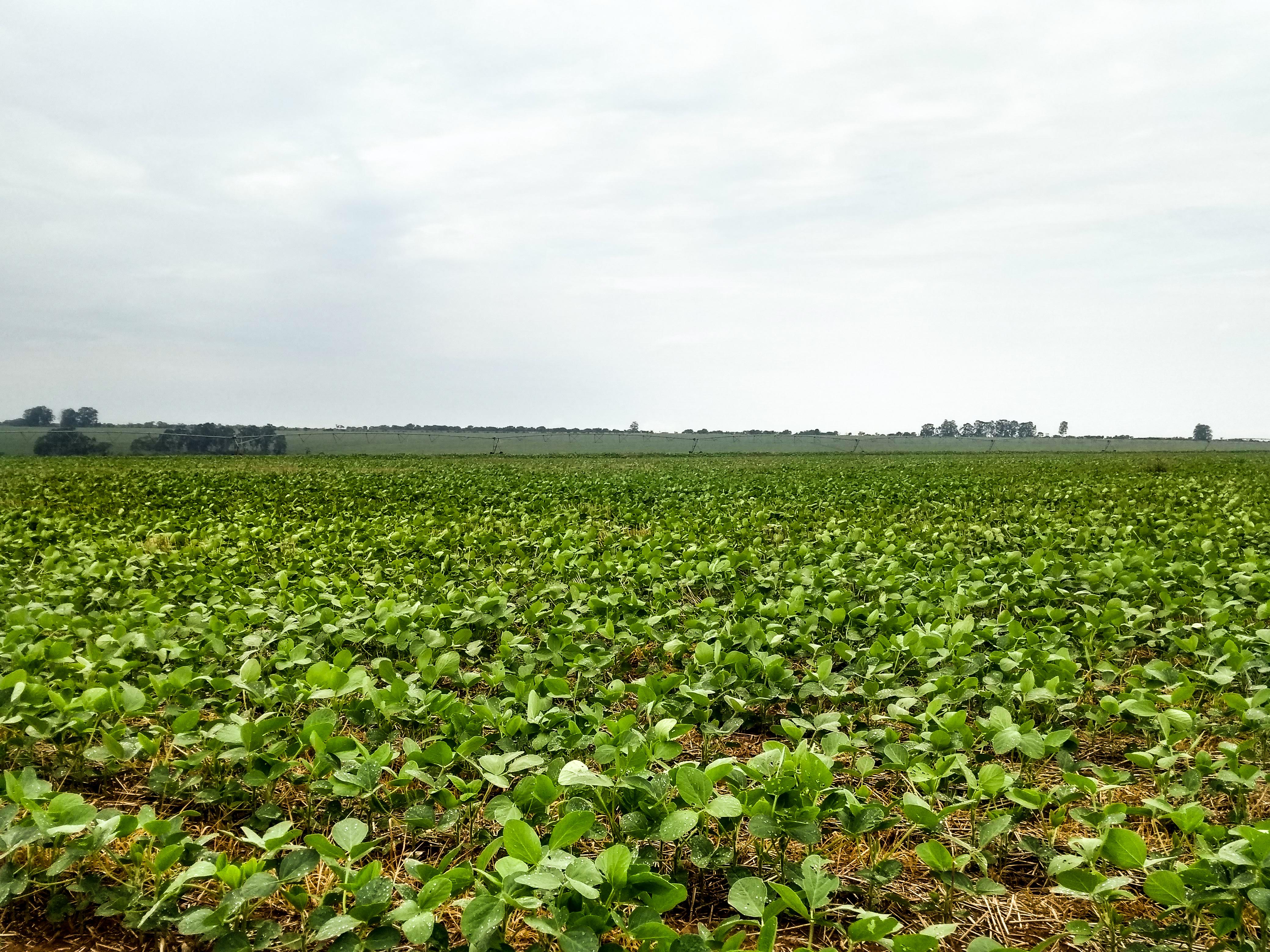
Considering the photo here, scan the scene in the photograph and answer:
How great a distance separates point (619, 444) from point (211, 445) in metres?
33.6

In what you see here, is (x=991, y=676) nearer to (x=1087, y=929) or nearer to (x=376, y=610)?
(x=1087, y=929)

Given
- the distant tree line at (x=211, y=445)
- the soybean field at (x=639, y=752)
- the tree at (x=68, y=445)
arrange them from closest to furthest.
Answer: the soybean field at (x=639, y=752)
the tree at (x=68, y=445)
the distant tree line at (x=211, y=445)

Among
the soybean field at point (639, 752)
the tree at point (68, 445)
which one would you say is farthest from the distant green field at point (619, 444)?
the soybean field at point (639, 752)

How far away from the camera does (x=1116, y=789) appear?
111 inches

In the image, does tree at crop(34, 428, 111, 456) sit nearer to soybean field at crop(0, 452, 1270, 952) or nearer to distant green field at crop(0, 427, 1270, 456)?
distant green field at crop(0, 427, 1270, 456)

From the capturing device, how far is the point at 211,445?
42.5 metres

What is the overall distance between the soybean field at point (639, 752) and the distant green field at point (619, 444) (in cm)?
3882

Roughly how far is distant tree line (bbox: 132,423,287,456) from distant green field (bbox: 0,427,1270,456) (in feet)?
3.35

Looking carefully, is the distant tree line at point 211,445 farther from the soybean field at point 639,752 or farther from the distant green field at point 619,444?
the soybean field at point 639,752

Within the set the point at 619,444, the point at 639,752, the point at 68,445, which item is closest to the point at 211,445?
the point at 68,445

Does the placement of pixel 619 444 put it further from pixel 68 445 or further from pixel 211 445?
pixel 68 445

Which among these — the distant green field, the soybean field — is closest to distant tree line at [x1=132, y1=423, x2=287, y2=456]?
the distant green field

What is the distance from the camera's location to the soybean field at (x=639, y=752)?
182 centimetres

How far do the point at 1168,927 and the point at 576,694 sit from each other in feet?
8.05
